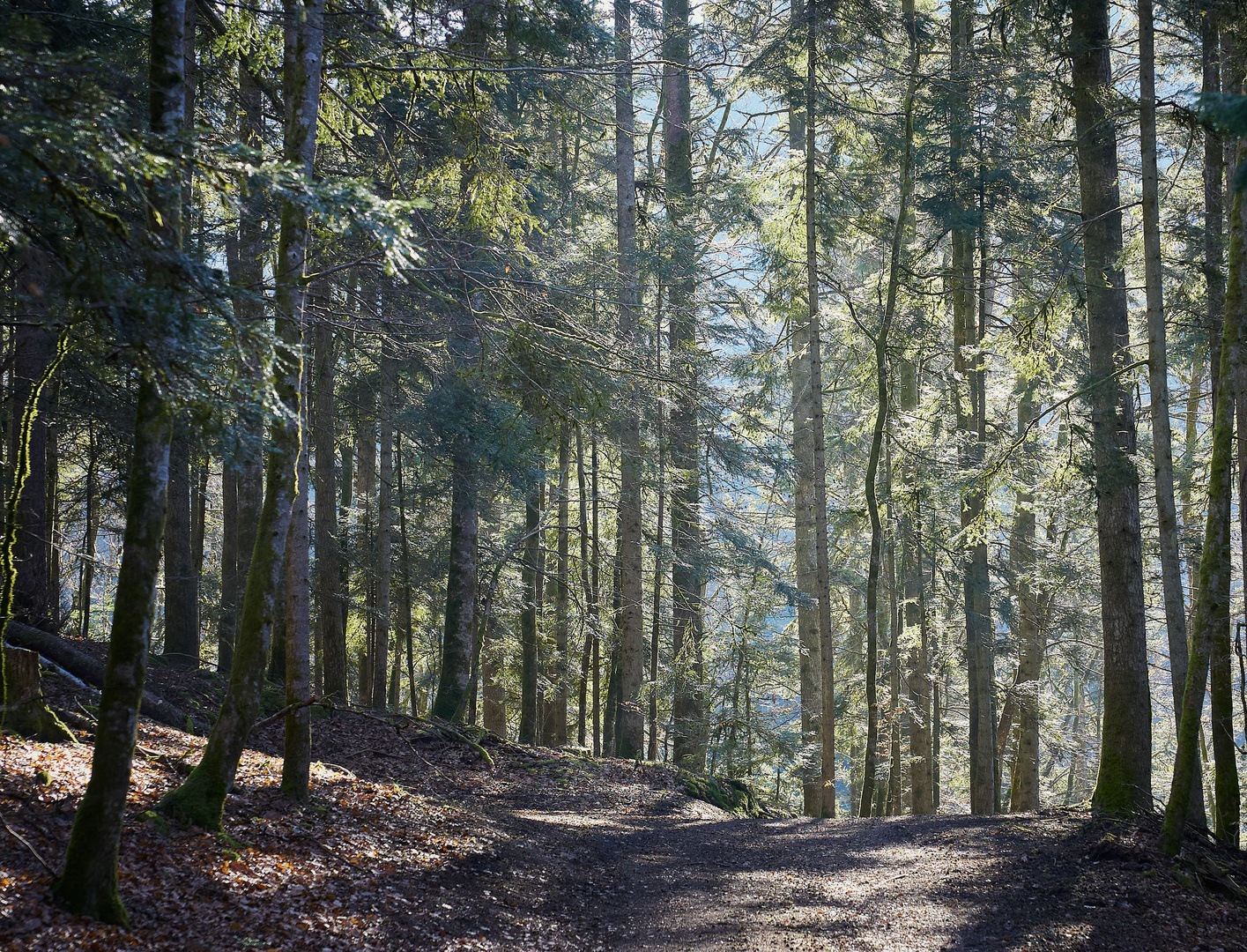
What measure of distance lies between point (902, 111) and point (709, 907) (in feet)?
42.5

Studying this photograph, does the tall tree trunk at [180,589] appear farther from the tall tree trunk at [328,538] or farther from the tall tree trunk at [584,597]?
the tall tree trunk at [584,597]

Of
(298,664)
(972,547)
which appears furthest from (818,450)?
(298,664)

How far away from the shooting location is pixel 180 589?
504 inches

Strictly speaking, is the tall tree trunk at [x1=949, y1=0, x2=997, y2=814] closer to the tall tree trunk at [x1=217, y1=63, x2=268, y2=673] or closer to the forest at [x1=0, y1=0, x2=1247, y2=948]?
the forest at [x1=0, y1=0, x2=1247, y2=948]

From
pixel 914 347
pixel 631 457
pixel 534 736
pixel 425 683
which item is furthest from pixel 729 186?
pixel 425 683

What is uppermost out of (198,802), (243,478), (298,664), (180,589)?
(243,478)

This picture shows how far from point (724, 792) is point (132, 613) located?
10.8 metres

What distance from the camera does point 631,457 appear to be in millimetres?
13508

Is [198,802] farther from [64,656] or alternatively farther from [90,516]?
[90,516]

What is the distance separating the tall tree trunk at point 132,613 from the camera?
168 inches

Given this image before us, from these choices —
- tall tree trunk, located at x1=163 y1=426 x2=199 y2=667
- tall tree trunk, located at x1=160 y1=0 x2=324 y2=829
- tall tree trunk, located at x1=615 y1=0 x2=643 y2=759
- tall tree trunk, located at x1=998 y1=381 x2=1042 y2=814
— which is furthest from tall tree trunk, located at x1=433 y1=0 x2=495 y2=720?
tall tree trunk, located at x1=998 y1=381 x2=1042 y2=814

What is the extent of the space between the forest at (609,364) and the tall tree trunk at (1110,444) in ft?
0.18

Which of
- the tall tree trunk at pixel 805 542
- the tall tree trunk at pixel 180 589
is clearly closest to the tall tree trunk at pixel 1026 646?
the tall tree trunk at pixel 805 542

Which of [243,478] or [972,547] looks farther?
[972,547]
